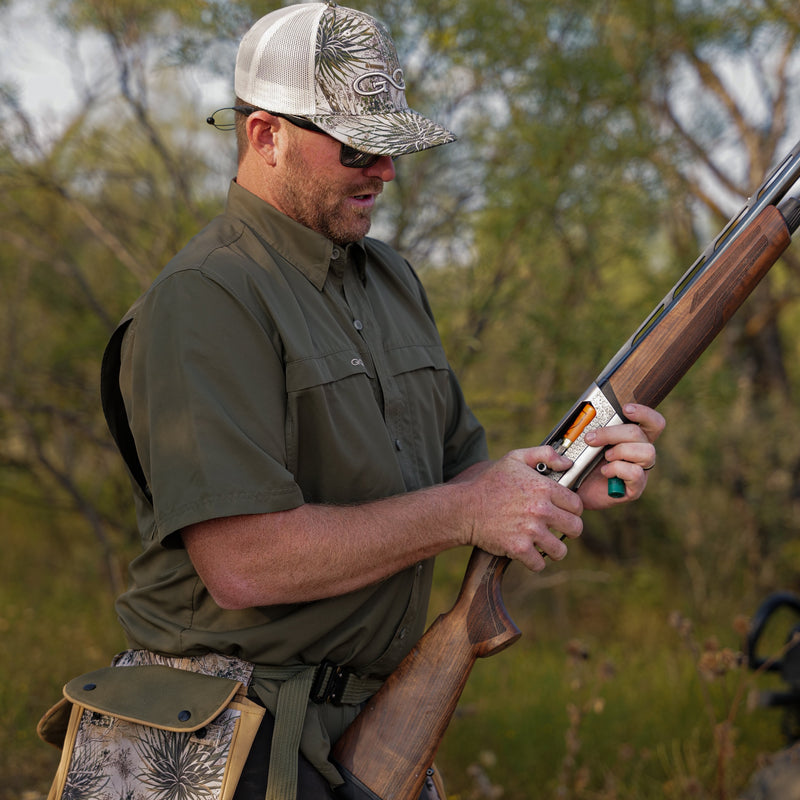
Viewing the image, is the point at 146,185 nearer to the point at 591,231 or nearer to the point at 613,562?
the point at 591,231

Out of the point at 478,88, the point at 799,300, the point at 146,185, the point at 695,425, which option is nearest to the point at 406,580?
the point at 478,88

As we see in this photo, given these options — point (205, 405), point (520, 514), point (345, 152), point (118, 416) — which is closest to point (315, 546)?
point (205, 405)

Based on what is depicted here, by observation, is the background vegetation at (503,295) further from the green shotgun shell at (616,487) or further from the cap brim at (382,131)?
the cap brim at (382,131)

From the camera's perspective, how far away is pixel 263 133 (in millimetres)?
2145

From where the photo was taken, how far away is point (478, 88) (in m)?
5.42

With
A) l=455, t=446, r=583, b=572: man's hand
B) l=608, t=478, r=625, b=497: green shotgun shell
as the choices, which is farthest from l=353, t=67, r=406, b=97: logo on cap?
l=608, t=478, r=625, b=497: green shotgun shell

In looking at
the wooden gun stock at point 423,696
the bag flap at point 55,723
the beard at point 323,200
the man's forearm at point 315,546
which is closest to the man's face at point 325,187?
the beard at point 323,200

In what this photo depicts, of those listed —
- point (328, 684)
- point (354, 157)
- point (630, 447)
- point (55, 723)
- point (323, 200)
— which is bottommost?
point (55, 723)

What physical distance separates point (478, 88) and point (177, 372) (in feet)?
13.7

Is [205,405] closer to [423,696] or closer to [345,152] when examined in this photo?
[345,152]

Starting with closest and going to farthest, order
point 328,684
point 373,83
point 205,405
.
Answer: point 205,405 < point 328,684 < point 373,83

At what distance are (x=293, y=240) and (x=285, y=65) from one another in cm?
41

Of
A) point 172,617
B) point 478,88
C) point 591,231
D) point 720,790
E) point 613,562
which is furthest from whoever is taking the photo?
point 613,562

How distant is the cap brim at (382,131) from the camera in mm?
2061
